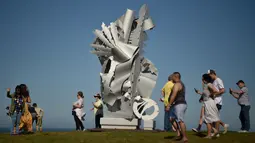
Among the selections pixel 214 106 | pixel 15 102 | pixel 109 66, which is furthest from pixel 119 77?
pixel 214 106

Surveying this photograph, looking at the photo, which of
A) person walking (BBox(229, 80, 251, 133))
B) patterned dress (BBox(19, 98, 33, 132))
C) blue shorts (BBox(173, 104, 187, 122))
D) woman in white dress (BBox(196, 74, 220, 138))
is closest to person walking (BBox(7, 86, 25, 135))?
patterned dress (BBox(19, 98, 33, 132))

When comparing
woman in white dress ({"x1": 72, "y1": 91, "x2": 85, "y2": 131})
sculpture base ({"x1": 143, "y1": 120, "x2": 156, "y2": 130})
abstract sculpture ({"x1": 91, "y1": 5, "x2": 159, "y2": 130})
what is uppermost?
abstract sculpture ({"x1": 91, "y1": 5, "x2": 159, "y2": 130})

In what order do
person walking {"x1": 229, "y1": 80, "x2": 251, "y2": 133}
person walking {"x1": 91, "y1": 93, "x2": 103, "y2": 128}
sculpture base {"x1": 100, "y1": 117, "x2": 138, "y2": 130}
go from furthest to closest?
person walking {"x1": 91, "y1": 93, "x2": 103, "y2": 128}
sculpture base {"x1": 100, "y1": 117, "x2": 138, "y2": 130}
person walking {"x1": 229, "y1": 80, "x2": 251, "y2": 133}

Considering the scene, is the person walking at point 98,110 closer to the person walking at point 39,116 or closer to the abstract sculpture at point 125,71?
the abstract sculpture at point 125,71

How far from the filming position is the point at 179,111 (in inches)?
308

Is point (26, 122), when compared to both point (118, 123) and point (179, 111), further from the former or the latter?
point (179, 111)

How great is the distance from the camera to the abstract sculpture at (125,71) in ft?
44.2

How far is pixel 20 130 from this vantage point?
424 inches

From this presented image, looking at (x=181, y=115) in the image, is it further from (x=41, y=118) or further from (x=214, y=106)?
(x=41, y=118)

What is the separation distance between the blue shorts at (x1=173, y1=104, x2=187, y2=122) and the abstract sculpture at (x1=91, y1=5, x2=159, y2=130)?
5545 millimetres

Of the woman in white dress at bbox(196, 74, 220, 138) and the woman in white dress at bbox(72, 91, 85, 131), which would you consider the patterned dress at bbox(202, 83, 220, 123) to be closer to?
the woman in white dress at bbox(196, 74, 220, 138)

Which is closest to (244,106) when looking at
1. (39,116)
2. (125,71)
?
(125,71)

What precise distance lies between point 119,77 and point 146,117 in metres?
2.33

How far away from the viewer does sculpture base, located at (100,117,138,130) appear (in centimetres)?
1321
